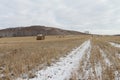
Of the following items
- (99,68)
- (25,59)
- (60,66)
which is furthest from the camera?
(25,59)

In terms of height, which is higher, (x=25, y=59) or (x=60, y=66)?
(x=25, y=59)

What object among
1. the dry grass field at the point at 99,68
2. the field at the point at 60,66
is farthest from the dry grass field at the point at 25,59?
the dry grass field at the point at 99,68

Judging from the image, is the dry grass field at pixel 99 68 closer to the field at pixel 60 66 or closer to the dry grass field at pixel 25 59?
the field at pixel 60 66

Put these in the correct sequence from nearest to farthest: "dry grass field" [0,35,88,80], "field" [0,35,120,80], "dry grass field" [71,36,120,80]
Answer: "dry grass field" [71,36,120,80] < "field" [0,35,120,80] < "dry grass field" [0,35,88,80]

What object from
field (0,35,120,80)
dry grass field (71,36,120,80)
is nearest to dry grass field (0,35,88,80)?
field (0,35,120,80)

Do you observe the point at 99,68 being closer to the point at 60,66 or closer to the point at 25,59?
the point at 60,66

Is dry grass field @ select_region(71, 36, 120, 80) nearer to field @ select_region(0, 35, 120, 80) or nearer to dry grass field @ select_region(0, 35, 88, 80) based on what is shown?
field @ select_region(0, 35, 120, 80)

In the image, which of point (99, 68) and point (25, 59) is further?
point (25, 59)

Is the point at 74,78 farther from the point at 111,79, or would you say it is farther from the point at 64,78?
the point at 111,79

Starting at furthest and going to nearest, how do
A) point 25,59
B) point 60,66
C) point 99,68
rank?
point 25,59 → point 60,66 → point 99,68

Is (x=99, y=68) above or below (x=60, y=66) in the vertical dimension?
above

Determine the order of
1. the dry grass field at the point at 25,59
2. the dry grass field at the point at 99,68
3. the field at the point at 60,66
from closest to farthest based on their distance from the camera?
the dry grass field at the point at 99,68, the field at the point at 60,66, the dry grass field at the point at 25,59

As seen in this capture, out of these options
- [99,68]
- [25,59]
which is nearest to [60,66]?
[99,68]

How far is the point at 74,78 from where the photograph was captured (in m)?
8.01
